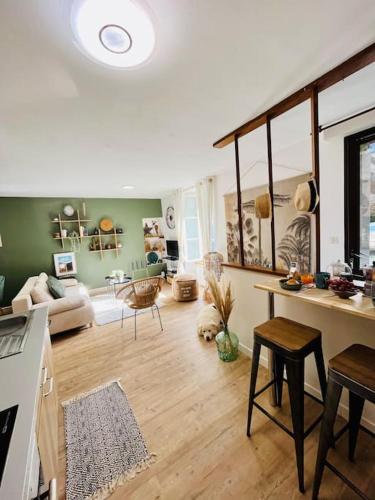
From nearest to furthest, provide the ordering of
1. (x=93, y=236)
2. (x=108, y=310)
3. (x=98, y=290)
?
(x=108, y=310)
(x=93, y=236)
(x=98, y=290)

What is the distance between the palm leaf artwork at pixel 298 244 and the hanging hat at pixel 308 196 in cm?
123

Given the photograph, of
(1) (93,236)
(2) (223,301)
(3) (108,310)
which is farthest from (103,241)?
(2) (223,301)

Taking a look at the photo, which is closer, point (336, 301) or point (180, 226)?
point (336, 301)

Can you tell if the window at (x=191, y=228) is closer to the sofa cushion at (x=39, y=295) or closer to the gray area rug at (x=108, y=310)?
the gray area rug at (x=108, y=310)

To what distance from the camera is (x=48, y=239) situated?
4586mm

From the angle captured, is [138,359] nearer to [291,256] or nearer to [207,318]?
[207,318]

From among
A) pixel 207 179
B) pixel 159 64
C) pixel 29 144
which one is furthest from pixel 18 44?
pixel 207 179

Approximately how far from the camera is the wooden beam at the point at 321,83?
1.16 metres

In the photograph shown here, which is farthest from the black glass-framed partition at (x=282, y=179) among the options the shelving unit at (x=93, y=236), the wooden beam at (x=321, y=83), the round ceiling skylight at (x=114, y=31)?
the shelving unit at (x=93, y=236)

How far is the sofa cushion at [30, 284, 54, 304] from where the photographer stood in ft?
9.82

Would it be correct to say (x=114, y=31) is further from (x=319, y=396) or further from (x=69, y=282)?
(x=69, y=282)

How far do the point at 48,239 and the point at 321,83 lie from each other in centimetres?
517

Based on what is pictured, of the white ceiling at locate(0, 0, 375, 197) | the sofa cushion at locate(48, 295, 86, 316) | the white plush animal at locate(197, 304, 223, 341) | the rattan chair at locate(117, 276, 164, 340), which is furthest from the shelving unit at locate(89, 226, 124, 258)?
the white plush animal at locate(197, 304, 223, 341)

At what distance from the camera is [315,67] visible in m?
1.25
